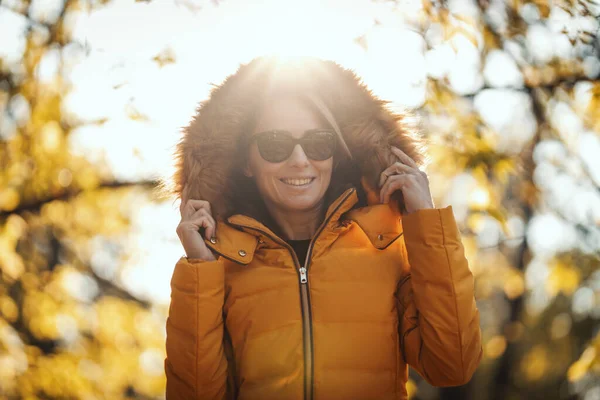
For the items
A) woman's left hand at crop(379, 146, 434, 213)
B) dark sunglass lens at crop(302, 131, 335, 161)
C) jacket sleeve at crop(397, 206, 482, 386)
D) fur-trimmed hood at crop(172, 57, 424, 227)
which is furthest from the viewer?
fur-trimmed hood at crop(172, 57, 424, 227)

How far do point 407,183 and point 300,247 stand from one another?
484 mm

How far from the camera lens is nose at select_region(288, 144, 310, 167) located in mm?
2221

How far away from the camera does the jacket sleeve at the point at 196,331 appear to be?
82.3 inches

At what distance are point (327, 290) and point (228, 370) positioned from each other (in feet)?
1.62

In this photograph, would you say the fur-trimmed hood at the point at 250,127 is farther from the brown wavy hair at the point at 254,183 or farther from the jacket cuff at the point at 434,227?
the jacket cuff at the point at 434,227

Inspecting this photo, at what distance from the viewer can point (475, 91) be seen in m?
4.13

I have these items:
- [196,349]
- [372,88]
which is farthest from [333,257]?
[372,88]

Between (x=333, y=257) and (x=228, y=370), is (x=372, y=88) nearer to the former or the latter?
(x=333, y=257)

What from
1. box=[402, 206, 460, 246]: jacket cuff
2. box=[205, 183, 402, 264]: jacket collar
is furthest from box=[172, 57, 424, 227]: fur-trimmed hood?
box=[402, 206, 460, 246]: jacket cuff

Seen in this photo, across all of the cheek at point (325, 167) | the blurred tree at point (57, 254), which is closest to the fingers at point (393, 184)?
the cheek at point (325, 167)

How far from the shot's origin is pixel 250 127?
2475mm

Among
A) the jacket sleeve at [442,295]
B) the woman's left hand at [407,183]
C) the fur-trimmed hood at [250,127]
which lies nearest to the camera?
the jacket sleeve at [442,295]

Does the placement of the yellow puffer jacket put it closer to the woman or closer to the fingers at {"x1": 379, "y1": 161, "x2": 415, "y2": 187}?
the woman

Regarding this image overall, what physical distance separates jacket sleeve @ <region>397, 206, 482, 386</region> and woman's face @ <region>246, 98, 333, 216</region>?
383 millimetres
